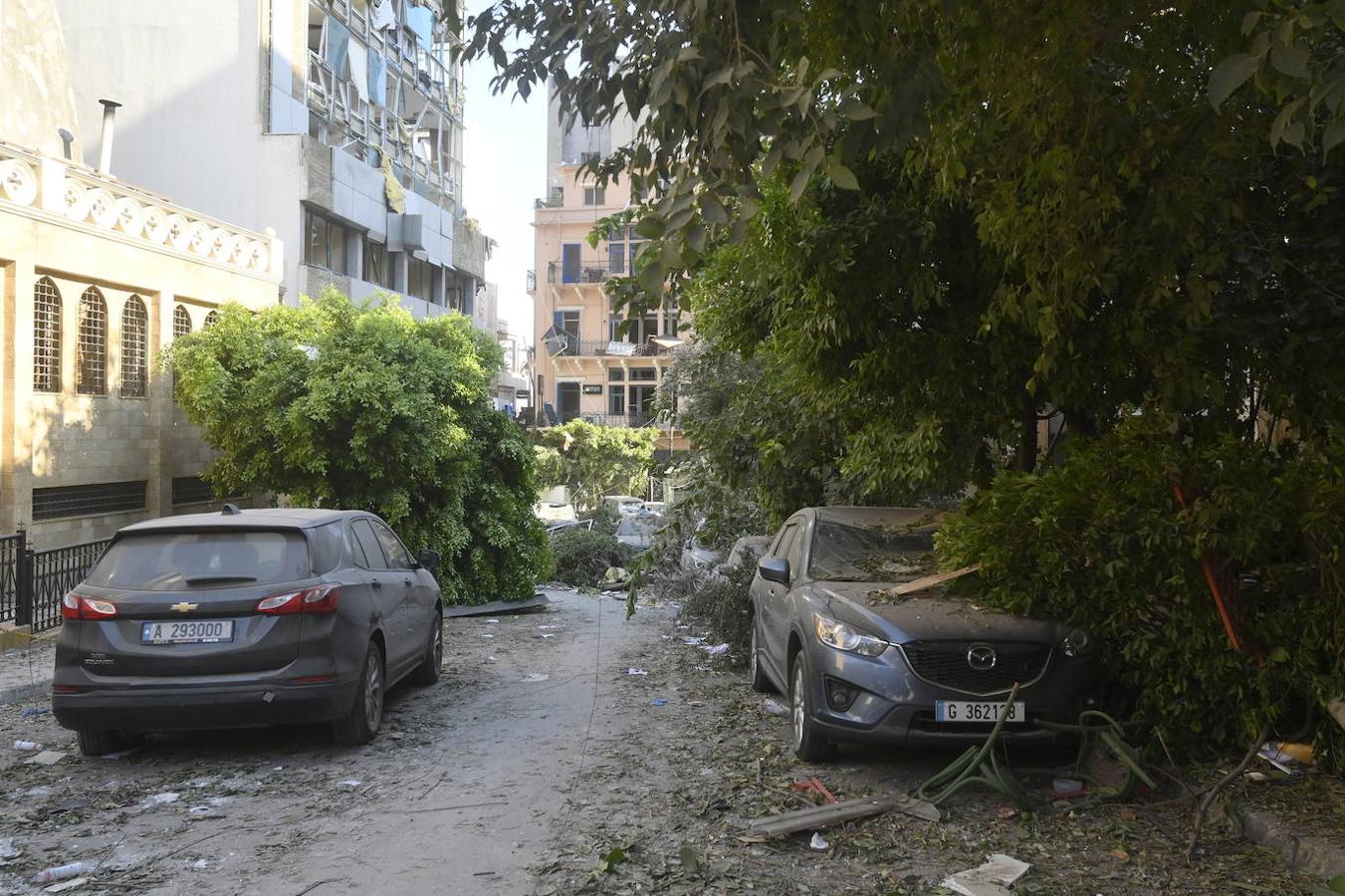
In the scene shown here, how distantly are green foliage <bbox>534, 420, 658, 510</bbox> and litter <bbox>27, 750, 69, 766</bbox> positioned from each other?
105 feet

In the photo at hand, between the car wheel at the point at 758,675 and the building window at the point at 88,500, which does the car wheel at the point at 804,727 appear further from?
the building window at the point at 88,500

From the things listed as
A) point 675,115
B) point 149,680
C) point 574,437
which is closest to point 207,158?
point 574,437

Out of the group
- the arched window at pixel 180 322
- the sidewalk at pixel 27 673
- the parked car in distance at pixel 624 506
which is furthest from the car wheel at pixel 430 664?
the parked car in distance at pixel 624 506

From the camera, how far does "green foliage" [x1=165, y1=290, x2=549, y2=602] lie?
15977mm

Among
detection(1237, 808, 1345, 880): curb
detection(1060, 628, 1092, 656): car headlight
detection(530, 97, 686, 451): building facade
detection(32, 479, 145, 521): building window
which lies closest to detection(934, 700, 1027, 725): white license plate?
detection(1060, 628, 1092, 656): car headlight

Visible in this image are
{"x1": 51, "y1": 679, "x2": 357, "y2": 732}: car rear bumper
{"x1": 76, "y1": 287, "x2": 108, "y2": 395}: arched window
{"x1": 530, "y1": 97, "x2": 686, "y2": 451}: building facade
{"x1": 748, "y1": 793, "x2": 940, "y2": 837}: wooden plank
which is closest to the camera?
{"x1": 748, "y1": 793, "x2": 940, "y2": 837}: wooden plank

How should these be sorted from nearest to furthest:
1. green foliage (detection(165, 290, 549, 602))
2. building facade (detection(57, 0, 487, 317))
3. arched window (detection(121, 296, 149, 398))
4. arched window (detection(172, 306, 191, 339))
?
green foliage (detection(165, 290, 549, 602)) → arched window (detection(121, 296, 149, 398)) → arched window (detection(172, 306, 191, 339)) → building facade (detection(57, 0, 487, 317))

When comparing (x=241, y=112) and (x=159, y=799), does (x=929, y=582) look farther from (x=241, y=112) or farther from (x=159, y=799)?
(x=241, y=112)

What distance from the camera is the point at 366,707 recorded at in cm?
793

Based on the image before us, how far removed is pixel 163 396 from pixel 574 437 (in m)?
20.0

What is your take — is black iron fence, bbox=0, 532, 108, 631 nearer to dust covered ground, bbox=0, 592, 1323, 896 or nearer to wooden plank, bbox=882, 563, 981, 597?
dust covered ground, bbox=0, 592, 1323, 896

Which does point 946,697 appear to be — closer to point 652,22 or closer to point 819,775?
point 819,775

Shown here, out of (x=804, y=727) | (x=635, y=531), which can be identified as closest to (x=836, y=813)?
(x=804, y=727)

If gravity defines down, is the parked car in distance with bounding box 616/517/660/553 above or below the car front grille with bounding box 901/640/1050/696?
below
